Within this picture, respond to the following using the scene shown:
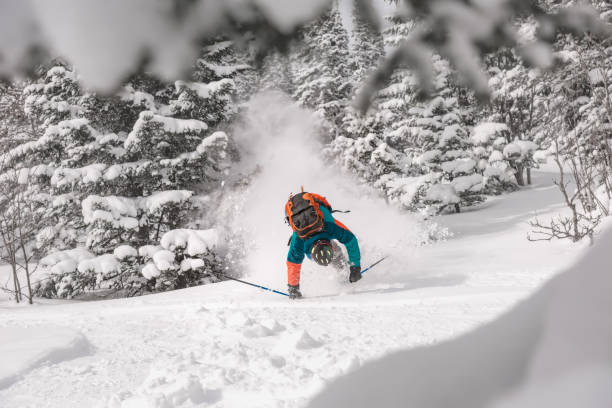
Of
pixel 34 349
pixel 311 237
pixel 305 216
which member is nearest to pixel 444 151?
pixel 311 237

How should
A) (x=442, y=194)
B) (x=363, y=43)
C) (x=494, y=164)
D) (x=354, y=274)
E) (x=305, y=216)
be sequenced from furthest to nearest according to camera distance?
(x=494, y=164), (x=442, y=194), (x=354, y=274), (x=305, y=216), (x=363, y=43)

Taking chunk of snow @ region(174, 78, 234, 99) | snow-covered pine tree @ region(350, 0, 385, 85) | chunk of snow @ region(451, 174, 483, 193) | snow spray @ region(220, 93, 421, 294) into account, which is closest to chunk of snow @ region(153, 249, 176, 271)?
snow spray @ region(220, 93, 421, 294)

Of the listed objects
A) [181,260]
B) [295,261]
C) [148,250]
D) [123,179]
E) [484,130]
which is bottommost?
[295,261]

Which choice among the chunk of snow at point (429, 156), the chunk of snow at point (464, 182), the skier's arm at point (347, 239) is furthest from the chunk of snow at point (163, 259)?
the chunk of snow at point (464, 182)

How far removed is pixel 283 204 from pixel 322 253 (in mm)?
5432

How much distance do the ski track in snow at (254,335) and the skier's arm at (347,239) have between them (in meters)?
0.40

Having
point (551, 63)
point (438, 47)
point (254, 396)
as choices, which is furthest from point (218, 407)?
point (551, 63)

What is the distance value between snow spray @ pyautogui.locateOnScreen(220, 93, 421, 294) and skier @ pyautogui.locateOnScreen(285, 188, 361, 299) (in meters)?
0.53

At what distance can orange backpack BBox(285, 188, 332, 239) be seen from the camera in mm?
4777

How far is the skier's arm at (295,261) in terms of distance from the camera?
4918mm

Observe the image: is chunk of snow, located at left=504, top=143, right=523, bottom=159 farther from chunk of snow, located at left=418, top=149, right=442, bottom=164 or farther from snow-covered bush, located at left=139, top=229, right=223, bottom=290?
snow-covered bush, located at left=139, top=229, right=223, bottom=290

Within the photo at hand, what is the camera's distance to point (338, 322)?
11.1ft

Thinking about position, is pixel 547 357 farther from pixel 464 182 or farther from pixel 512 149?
pixel 512 149

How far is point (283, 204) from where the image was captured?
32.7ft
